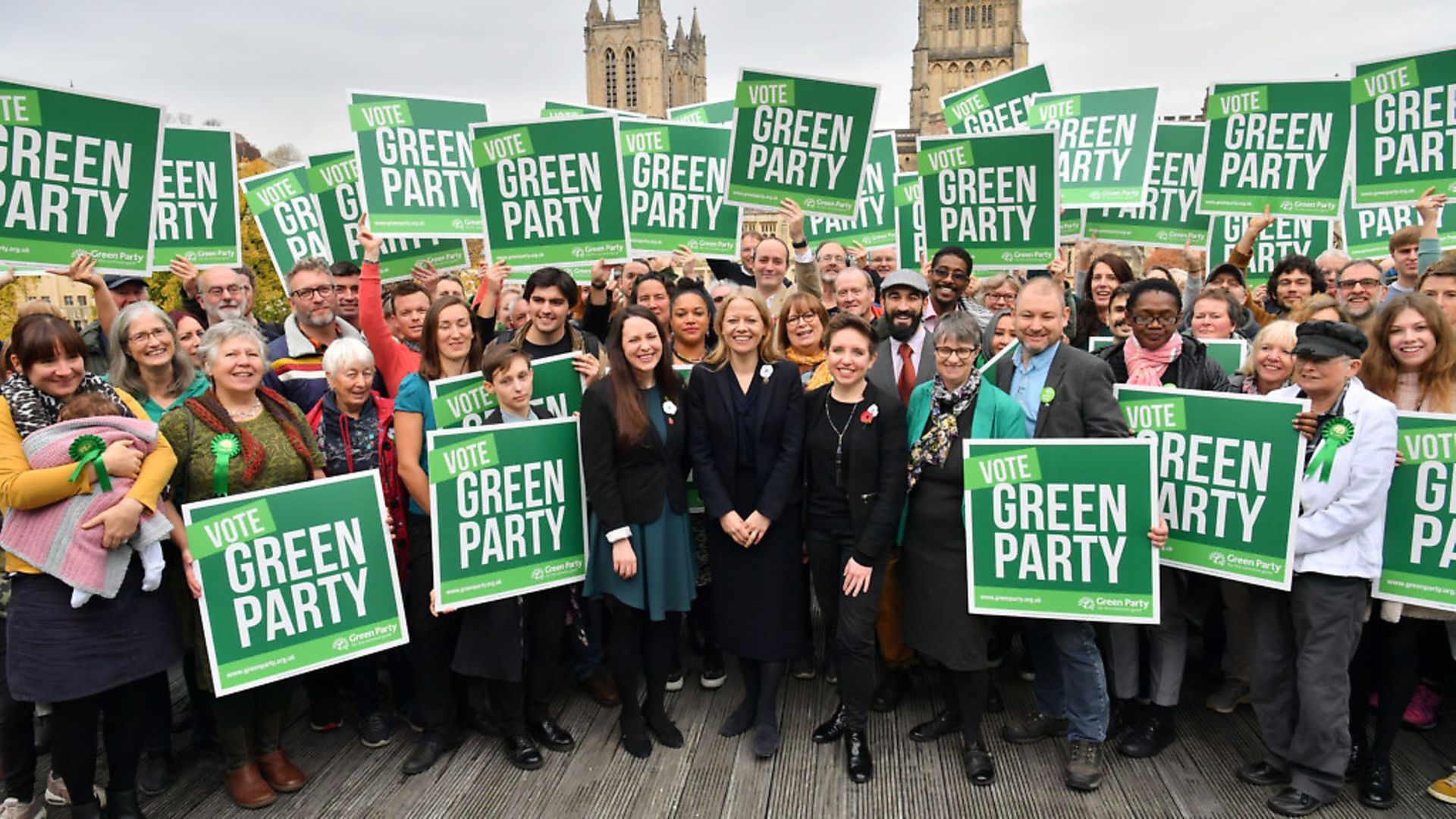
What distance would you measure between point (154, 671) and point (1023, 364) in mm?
4790

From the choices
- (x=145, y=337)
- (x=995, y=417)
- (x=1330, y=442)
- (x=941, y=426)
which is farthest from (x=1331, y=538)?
(x=145, y=337)

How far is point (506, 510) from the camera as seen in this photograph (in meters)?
4.76

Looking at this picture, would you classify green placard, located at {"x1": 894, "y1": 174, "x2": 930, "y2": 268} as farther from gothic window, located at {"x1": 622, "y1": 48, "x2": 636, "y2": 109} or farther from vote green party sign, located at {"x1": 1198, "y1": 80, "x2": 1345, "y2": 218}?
gothic window, located at {"x1": 622, "y1": 48, "x2": 636, "y2": 109}

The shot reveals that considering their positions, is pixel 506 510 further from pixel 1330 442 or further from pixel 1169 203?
pixel 1169 203

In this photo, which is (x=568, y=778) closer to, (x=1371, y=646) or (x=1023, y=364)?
→ (x=1023, y=364)

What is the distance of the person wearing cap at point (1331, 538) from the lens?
4.13 meters

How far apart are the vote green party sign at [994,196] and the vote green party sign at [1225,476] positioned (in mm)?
2482

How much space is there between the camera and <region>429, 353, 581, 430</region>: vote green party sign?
482 cm

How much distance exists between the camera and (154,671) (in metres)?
4.21

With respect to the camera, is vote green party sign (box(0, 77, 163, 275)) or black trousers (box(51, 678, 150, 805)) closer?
black trousers (box(51, 678, 150, 805))

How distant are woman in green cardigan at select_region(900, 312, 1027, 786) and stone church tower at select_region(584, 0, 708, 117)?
134078 millimetres

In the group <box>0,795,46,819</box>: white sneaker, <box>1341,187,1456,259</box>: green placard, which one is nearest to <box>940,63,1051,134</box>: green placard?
<box>1341,187,1456,259</box>: green placard

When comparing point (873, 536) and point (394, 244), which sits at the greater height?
point (394, 244)

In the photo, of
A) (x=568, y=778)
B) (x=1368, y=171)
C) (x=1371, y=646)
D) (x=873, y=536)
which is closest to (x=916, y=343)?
(x=873, y=536)
